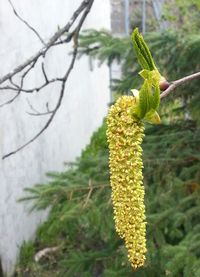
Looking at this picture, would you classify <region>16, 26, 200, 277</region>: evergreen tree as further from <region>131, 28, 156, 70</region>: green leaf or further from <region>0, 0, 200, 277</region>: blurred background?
<region>131, 28, 156, 70</region>: green leaf

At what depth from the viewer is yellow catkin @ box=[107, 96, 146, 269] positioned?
64cm

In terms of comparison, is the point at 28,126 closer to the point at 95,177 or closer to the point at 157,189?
the point at 95,177

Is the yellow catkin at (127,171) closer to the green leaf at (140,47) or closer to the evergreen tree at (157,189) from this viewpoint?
the green leaf at (140,47)

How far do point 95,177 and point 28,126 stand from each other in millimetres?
1748

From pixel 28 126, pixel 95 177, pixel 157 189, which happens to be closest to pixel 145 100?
pixel 157 189

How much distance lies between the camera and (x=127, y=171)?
66cm

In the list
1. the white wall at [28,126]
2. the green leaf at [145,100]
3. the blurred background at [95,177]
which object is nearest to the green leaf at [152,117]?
the green leaf at [145,100]

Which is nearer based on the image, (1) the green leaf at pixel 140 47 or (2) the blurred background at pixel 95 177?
(1) the green leaf at pixel 140 47

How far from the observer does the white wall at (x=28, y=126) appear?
13.9 feet

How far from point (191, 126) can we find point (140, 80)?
0.46m

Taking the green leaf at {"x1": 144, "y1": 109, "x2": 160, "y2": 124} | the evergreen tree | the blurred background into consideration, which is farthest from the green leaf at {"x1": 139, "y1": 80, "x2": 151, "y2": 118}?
the evergreen tree

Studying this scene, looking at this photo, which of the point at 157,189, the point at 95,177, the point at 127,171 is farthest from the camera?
the point at 95,177

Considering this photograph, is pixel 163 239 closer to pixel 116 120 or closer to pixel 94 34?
pixel 94 34

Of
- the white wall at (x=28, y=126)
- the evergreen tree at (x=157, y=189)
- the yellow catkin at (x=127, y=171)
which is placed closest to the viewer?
the yellow catkin at (x=127, y=171)
